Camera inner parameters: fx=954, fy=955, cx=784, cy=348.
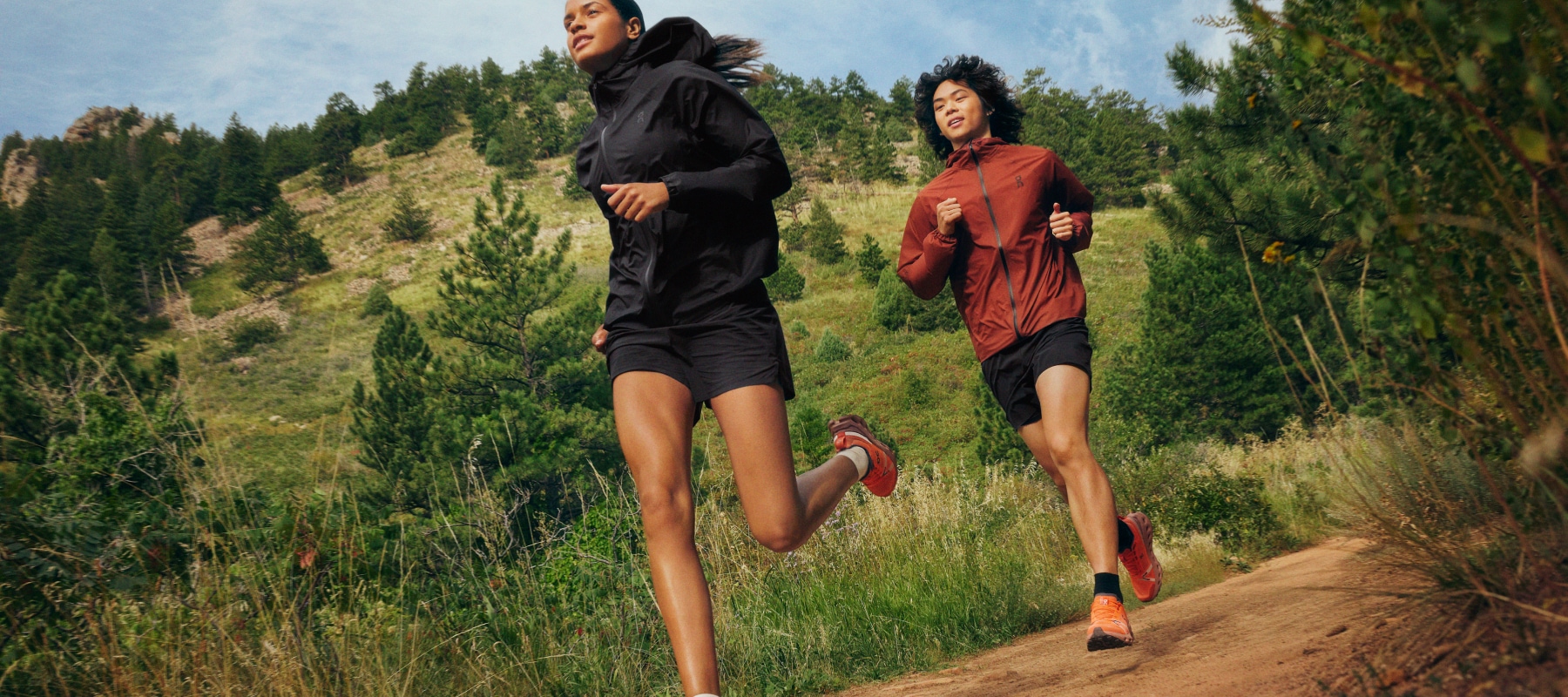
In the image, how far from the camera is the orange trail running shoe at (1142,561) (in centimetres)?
354

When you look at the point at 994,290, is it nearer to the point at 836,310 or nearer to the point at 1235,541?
the point at 1235,541

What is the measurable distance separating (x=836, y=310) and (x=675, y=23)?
31.8 m

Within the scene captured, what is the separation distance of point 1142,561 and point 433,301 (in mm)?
46444

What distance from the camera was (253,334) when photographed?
45.2m

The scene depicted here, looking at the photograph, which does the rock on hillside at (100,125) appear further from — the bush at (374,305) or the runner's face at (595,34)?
the runner's face at (595,34)

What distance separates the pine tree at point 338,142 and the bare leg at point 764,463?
3127 inches

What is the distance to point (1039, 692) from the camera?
2.74 metres

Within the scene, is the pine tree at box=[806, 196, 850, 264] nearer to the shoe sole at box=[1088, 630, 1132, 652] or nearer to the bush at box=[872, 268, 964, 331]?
the bush at box=[872, 268, 964, 331]

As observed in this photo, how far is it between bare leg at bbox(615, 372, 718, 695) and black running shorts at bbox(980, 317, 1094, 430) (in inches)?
54.5

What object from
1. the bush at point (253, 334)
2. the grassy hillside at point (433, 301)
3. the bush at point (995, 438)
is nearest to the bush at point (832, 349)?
the grassy hillside at point (433, 301)

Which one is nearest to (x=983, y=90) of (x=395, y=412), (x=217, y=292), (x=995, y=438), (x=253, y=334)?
(x=995, y=438)

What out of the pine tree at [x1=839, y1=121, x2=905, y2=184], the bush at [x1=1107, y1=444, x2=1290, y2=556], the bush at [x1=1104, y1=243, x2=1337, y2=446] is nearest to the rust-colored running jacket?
the bush at [x1=1107, y1=444, x2=1290, y2=556]

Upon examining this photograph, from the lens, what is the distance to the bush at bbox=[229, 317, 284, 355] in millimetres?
44375

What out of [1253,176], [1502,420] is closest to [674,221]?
[1502,420]
